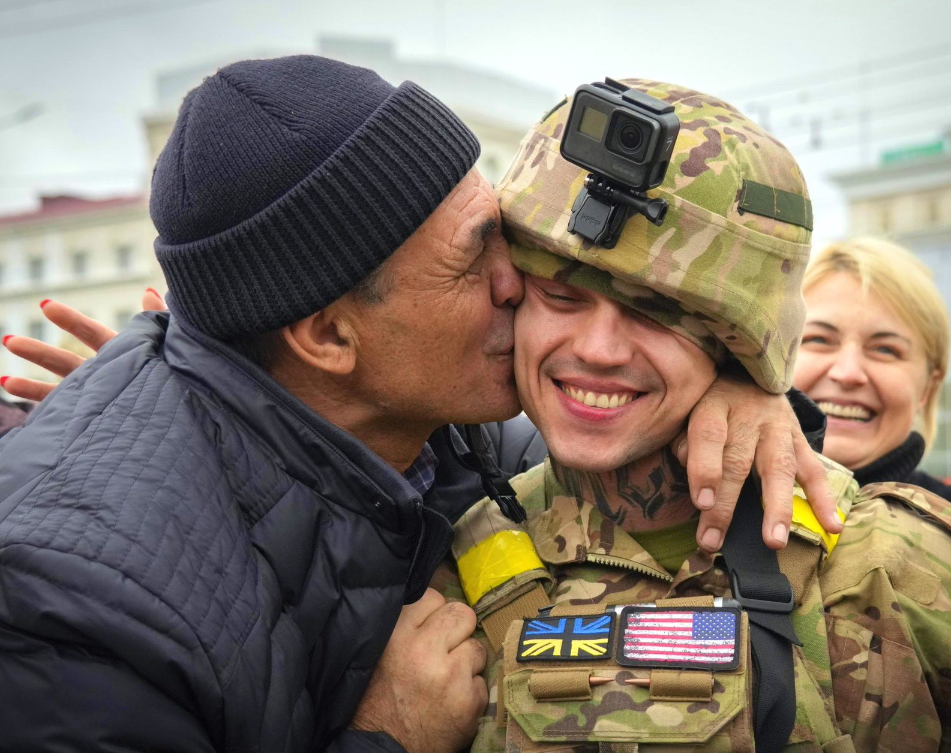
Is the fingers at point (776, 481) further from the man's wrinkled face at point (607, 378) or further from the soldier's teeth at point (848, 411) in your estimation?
the soldier's teeth at point (848, 411)

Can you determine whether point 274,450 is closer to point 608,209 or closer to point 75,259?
point 608,209

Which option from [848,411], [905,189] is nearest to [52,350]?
[848,411]

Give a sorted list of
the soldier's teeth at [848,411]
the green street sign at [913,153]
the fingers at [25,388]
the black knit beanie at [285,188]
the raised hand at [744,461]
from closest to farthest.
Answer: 1. the raised hand at [744,461]
2. the black knit beanie at [285,188]
3. the fingers at [25,388]
4. the soldier's teeth at [848,411]
5. the green street sign at [913,153]

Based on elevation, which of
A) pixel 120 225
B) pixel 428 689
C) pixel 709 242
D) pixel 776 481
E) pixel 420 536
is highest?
pixel 709 242

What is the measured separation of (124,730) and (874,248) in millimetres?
3952

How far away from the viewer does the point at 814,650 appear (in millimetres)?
2611

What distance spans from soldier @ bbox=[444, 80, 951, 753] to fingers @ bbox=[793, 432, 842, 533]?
0.05 meters

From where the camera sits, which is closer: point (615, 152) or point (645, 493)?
point (615, 152)

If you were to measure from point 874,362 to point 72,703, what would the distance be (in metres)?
3.72

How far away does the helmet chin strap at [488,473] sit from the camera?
3211 millimetres

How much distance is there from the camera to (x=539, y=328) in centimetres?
290

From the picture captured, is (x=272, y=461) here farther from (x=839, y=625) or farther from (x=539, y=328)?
(x=839, y=625)

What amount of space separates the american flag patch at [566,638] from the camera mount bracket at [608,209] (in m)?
0.93

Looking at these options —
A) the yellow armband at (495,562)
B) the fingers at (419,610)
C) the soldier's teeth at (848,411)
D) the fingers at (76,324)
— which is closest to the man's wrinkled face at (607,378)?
the yellow armband at (495,562)
